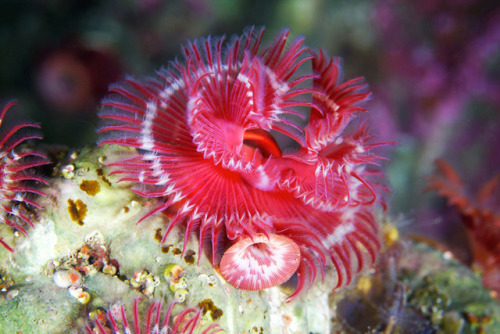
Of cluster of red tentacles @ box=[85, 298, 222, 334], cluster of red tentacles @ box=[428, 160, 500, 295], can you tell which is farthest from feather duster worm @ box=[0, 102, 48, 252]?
cluster of red tentacles @ box=[428, 160, 500, 295]

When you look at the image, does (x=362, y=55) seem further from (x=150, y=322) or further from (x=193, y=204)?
(x=150, y=322)

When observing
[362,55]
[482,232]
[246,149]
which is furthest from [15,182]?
[362,55]

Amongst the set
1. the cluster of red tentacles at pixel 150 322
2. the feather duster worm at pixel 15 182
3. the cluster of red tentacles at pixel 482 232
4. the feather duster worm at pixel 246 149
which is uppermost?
the cluster of red tentacles at pixel 482 232

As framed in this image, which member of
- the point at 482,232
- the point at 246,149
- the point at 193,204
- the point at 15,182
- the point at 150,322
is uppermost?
the point at 482,232

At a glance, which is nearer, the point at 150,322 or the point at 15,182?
the point at 150,322

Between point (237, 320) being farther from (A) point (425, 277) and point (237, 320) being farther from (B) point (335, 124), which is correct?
(A) point (425, 277)

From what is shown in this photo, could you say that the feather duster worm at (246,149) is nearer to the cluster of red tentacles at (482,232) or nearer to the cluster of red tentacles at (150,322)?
the cluster of red tentacles at (150,322)

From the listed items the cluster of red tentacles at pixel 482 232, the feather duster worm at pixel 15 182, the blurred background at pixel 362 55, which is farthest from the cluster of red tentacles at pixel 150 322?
the blurred background at pixel 362 55
